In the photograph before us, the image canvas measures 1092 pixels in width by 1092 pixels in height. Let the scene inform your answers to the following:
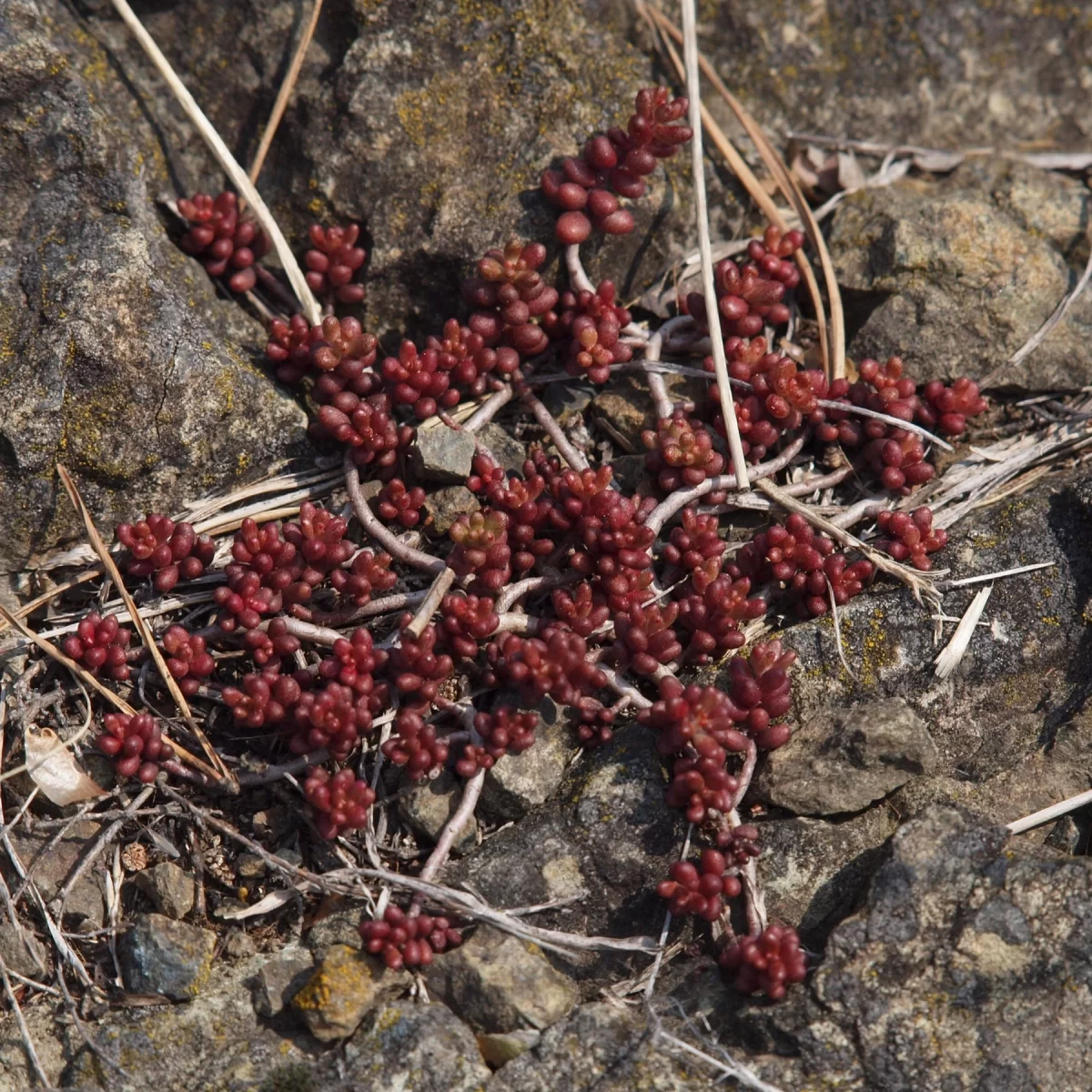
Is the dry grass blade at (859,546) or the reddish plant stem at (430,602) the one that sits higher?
the reddish plant stem at (430,602)

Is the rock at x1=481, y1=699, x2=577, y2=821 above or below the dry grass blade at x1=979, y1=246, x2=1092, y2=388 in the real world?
below

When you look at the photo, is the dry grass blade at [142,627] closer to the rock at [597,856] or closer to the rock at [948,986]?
the rock at [597,856]

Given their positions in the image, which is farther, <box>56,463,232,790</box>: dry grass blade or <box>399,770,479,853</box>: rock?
<box>56,463,232,790</box>: dry grass blade

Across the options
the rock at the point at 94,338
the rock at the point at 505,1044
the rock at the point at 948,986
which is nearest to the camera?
the rock at the point at 948,986

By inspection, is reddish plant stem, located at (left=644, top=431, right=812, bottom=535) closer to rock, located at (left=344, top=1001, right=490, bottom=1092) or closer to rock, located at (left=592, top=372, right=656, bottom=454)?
rock, located at (left=592, top=372, right=656, bottom=454)

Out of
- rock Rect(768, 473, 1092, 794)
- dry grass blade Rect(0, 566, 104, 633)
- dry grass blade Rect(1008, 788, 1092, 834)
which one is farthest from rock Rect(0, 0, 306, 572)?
dry grass blade Rect(1008, 788, 1092, 834)

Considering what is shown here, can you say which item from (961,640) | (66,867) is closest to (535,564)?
(961,640)

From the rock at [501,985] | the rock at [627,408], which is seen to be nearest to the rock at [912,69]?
the rock at [627,408]

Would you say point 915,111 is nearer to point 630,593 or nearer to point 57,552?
point 630,593
